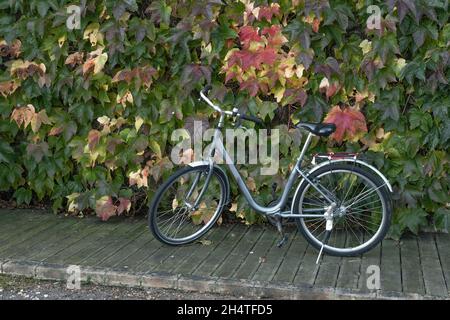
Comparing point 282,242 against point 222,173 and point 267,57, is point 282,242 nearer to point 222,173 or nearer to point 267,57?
point 222,173

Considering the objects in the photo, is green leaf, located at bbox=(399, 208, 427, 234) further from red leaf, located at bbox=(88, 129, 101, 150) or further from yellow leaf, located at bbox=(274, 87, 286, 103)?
red leaf, located at bbox=(88, 129, 101, 150)

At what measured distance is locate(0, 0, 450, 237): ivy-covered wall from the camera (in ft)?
14.6

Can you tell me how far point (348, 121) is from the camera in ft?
14.9

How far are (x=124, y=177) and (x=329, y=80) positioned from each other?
6.18 ft

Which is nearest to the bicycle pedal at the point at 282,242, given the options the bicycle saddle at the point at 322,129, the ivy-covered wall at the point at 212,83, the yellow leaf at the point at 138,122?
the ivy-covered wall at the point at 212,83

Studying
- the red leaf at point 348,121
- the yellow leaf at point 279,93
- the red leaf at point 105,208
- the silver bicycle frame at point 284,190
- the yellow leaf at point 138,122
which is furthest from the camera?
the red leaf at point 105,208

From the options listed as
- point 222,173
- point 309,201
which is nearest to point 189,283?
point 222,173

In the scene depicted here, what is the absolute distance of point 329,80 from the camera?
4535mm

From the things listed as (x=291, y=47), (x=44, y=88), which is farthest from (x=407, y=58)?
(x=44, y=88)

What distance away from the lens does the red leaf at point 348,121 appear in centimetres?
454

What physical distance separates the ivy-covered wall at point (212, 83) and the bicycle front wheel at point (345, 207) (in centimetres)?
25

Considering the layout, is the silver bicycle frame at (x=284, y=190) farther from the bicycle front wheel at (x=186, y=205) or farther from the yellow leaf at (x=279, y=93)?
the yellow leaf at (x=279, y=93)

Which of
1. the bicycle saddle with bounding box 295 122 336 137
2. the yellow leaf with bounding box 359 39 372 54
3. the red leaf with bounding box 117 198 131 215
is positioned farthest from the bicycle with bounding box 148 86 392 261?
the yellow leaf with bounding box 359 39 372 54

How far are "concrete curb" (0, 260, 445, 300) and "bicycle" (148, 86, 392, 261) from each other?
0.54 meters
